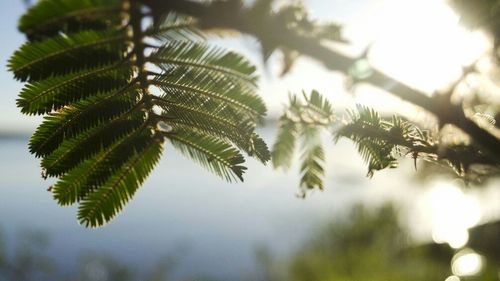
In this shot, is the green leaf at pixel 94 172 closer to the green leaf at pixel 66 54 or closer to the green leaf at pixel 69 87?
the green leaf at pixel 69 87

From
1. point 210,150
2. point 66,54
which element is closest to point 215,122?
point 210,150

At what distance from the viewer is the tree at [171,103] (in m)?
1.17

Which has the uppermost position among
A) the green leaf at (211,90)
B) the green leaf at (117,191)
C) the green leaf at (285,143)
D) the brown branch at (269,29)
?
the green leaf at (285,143)

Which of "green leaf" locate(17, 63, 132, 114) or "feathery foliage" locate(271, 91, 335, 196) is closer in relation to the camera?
"green leaf" locate(17, 63, 132, 114)

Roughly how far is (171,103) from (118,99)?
187mm

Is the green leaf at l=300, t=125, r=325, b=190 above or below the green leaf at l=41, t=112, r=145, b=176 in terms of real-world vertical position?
above

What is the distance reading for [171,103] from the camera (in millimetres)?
1800

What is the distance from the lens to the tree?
3.85ft

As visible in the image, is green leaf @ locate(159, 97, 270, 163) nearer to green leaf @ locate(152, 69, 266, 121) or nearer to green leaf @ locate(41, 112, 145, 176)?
green leaf @ locate(152, 69, 266, 121)

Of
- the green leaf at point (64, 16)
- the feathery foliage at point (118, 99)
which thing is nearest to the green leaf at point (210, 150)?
the feathery foliage at point (118, 99)

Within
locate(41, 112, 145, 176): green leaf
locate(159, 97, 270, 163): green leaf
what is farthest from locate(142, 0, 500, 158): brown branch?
locate(41, 112, 145, 176): green leaf

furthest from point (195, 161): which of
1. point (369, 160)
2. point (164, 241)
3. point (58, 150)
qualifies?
point (164, 241)

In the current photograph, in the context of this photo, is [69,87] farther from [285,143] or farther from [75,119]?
[285,143]

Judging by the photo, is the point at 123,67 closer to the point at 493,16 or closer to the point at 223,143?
the point at 223,143
